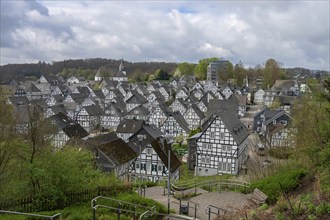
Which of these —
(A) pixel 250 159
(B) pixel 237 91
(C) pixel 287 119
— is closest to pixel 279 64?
(B) pixel 237 91

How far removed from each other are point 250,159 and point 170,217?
2650cm

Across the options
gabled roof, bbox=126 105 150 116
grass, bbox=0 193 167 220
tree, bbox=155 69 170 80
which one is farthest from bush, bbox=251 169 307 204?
tree, bbox=155 69 170 80

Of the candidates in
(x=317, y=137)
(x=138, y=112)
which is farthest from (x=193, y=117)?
(x=317, y=137)

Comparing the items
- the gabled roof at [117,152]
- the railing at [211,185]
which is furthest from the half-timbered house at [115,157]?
the railing at [211,185]

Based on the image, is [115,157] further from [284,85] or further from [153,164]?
[284,85]

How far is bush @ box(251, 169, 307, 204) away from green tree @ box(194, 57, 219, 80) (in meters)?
119

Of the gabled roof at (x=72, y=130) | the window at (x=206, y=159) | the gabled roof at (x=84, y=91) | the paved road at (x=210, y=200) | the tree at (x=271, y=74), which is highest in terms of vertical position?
the tree at (x=271, y=74)

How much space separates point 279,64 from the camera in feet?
383

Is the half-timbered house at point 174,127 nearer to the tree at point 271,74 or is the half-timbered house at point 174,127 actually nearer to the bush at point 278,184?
the bush at point 278,184

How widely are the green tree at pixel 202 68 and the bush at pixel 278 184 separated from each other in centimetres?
11917

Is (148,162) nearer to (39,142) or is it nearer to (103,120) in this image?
(39,142)

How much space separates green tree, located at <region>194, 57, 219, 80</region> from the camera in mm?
138250

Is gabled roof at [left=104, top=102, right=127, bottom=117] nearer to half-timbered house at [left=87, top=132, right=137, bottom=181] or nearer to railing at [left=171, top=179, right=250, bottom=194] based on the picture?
half-timbered house at [left=87, top=132, right=137, bottom=181]

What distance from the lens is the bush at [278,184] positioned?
58.1ft
